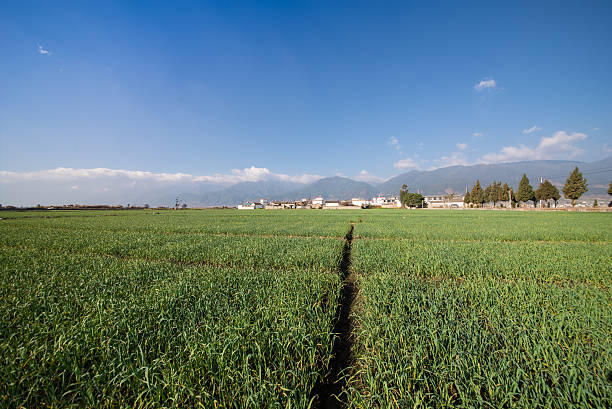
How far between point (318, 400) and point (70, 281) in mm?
6859

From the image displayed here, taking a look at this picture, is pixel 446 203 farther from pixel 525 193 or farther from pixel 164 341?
pixel 164 341

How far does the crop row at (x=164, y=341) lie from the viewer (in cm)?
233

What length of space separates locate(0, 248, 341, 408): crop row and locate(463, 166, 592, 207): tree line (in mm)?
83466

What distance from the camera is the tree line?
188ft

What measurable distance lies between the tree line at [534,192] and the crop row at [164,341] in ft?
274

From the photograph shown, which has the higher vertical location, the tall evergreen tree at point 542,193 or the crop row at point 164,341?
the tall evergreen tree at point 542,193

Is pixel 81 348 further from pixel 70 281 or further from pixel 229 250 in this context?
pixel 229 250

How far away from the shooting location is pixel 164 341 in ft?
10.4

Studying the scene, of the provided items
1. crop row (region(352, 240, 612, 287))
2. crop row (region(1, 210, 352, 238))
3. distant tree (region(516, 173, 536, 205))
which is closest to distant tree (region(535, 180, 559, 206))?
distant tree (region(516, 173, 536, 205))

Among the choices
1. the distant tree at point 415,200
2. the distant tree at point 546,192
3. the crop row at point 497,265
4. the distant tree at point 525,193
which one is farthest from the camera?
the distant tree at point 415,200

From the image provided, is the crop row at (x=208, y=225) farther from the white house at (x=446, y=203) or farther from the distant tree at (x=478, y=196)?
the white house at (x=446, y=203)

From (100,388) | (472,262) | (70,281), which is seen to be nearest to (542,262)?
(472,262)

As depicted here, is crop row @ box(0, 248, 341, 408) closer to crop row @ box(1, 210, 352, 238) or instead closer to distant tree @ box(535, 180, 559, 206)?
crop row @ box(1, 210, 352, 238)

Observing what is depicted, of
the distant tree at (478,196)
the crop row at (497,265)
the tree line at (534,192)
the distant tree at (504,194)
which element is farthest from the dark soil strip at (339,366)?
the distant tree at (478,196)
